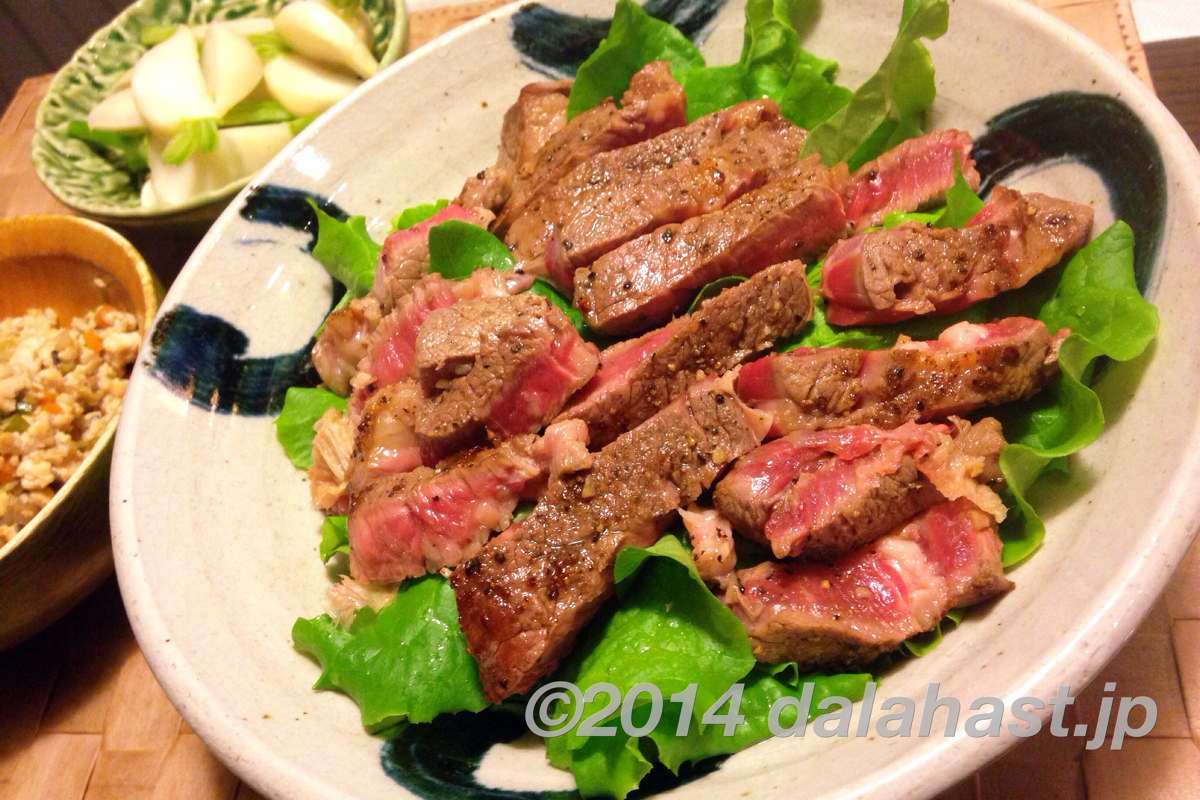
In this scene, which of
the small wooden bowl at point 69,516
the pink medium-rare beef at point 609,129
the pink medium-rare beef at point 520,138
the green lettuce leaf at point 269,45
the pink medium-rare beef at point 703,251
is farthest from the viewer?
the green lettuce leaf at point 269,45

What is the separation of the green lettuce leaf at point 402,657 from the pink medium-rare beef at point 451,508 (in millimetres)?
125

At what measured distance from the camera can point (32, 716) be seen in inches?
114

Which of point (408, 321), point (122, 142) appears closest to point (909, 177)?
point (408, 321)

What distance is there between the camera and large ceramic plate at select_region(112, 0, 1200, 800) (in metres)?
1.77

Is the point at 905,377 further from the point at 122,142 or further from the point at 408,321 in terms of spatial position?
the point at 122,142

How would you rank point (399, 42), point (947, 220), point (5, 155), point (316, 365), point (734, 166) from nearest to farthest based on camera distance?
point (947, 220) → point (734, 166) → point (316, 365) → point (399, 42) → point (5, 155)

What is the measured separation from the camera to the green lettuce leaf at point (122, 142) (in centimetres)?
417

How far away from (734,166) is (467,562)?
1.72 meters

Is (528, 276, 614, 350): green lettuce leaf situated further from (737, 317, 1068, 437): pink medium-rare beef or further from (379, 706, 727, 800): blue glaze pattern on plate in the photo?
(379, 706, 727, 800): blue glaze pattern on plate

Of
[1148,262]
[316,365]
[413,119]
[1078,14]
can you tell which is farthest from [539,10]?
[1148,262]

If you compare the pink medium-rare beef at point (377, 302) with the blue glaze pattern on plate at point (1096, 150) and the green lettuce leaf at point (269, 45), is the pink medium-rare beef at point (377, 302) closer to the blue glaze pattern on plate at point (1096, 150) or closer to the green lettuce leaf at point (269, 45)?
the blue glaze pattern on plate at point (1096, 150)

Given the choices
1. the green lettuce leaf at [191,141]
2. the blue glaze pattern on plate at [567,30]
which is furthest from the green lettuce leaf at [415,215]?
the green lettuce leaf at [191,141]

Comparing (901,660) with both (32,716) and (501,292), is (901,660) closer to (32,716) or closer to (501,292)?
(501,292)

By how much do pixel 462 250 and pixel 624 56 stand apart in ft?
3.97
